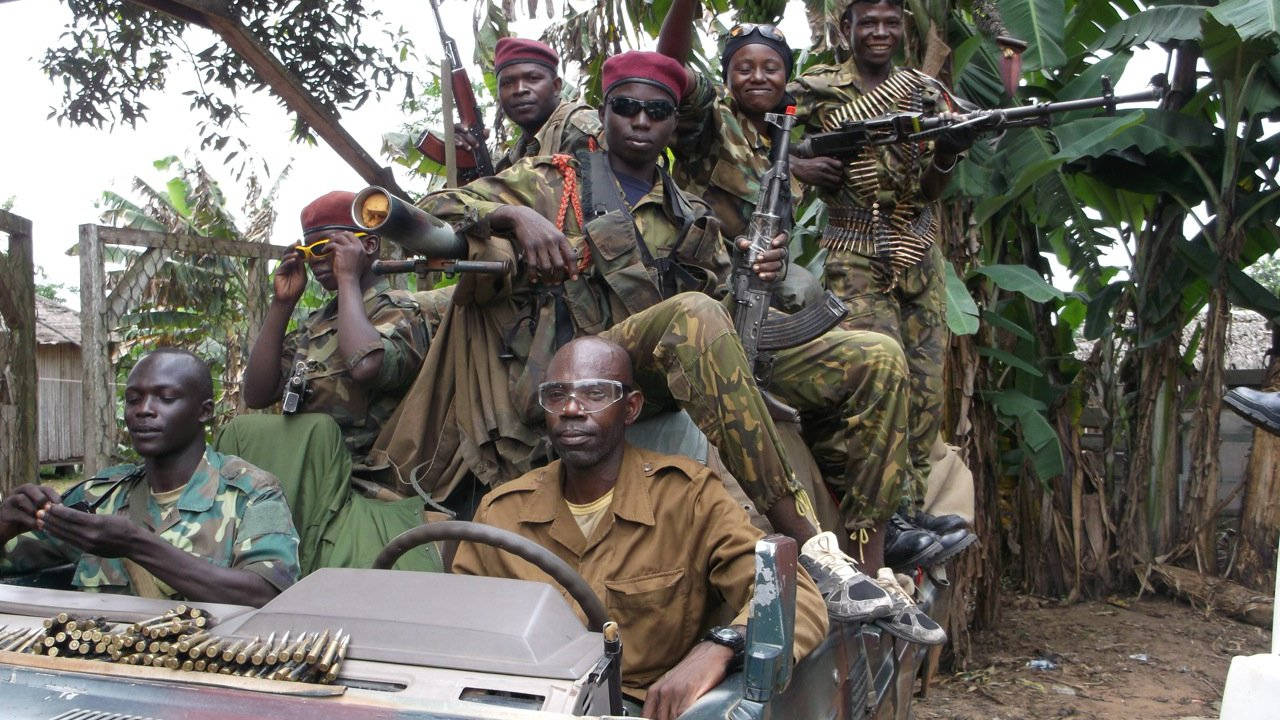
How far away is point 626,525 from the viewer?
10.3 feet

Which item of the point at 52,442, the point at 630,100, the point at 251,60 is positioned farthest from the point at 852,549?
the point at 52,442

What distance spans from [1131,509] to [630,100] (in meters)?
6.74

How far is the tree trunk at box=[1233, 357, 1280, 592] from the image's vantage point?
8.55 meters

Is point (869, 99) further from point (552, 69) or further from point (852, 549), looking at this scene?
point (852, 549)

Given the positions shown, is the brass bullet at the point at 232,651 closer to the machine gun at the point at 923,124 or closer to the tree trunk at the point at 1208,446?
the machine gun at the point at 923,124

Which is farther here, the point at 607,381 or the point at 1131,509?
the point at 1131,509

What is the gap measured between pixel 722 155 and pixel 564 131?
908 mm

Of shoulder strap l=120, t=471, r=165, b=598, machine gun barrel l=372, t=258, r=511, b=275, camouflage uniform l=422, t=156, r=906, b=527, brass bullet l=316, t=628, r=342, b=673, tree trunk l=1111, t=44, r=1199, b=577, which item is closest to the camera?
brass bullet l=316, t=628, r=342, b=673

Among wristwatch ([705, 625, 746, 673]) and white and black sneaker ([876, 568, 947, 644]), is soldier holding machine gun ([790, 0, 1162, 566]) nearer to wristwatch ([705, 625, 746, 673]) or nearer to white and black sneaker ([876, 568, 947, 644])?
white and black sneaker ([876, 568, 947, 644])

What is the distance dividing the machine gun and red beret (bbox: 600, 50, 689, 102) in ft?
3.66

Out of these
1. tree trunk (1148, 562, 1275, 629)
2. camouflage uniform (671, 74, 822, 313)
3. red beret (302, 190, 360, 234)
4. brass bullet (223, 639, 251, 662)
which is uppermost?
camouflage uniform (671, 74, 822, 313)

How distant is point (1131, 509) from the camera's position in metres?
9.01

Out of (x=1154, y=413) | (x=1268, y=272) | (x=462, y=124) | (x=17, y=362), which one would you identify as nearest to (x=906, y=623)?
(x=17, y=362)

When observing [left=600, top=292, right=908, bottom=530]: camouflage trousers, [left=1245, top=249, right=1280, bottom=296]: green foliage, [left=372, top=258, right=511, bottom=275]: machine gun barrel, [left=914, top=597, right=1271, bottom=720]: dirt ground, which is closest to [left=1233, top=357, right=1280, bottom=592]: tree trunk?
[left=914, top=597, right=1271, bottom=720]: dirt ground
